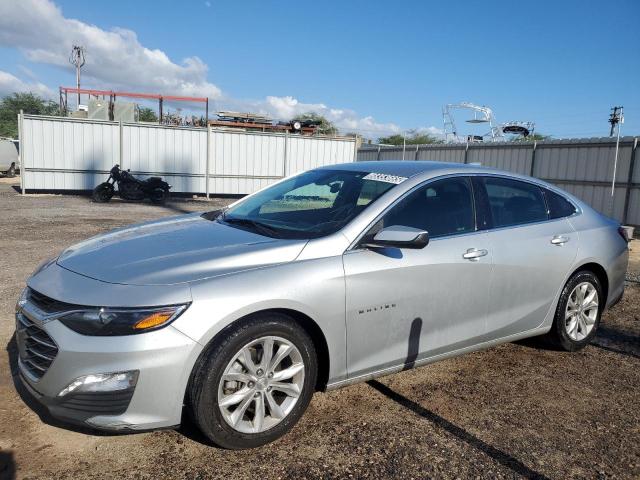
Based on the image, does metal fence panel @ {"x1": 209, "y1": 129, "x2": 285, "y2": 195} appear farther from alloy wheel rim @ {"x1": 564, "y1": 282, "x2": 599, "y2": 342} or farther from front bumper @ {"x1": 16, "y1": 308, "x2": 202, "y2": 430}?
front bumper @ {"x1": 16, "y1": 308, "x2": 202, "y2": 430}

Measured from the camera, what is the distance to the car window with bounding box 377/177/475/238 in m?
3.66

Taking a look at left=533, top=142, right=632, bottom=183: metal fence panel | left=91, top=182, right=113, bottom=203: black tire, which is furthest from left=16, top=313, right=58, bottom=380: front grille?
left=91, top=182, right=113, bottom=203: black tire

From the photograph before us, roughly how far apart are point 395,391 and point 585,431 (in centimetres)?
121

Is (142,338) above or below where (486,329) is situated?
above

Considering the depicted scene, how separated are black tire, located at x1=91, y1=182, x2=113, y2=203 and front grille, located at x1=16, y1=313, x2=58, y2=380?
1502 cm

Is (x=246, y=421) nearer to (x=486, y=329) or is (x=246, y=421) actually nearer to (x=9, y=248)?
(x=486, y=329)

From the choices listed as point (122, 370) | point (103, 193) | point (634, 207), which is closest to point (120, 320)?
point (122, 370)

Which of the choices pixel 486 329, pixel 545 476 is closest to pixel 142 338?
pixel 545 476

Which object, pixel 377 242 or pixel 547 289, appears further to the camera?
pixel 547 289

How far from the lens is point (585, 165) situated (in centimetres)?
1478

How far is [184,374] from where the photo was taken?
274 centimetres

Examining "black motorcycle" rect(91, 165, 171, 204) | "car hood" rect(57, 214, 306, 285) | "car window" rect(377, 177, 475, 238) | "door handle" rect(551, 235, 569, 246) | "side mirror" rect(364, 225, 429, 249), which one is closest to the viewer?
"car hood" rect(57, 214, 306, 285)

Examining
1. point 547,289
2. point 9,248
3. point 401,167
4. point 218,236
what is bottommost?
point 9,248

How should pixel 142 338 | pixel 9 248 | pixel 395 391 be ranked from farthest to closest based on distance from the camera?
pixel 9 248
pixel 395 391
pixel 142 338
